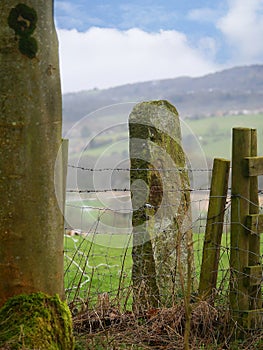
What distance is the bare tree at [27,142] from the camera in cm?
399

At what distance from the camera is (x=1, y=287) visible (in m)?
4.10

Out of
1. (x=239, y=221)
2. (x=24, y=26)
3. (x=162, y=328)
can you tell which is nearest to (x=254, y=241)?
(x=239, y=221)

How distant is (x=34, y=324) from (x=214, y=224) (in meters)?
2.11

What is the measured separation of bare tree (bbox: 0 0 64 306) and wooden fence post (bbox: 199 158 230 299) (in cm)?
192

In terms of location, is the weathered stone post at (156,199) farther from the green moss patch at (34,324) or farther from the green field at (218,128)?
the green field at (218,128)

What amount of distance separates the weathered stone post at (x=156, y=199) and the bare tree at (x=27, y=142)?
2.04m

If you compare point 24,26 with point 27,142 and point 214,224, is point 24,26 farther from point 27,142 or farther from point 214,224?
point 214,224

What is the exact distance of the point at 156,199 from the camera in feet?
21.1

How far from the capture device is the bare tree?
3.99 meters

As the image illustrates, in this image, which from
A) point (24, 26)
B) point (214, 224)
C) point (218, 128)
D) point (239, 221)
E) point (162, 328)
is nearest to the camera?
point (24, 26)

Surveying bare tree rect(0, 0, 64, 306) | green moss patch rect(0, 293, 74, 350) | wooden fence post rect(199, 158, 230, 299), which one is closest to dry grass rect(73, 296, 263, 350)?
wooden fence post rect(199, 158, 230, 299)

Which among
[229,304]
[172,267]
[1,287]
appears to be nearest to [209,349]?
[229,304]

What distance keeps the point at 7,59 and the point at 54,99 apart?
1.34 ft

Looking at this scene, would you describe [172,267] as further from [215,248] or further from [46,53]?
[46,53]
